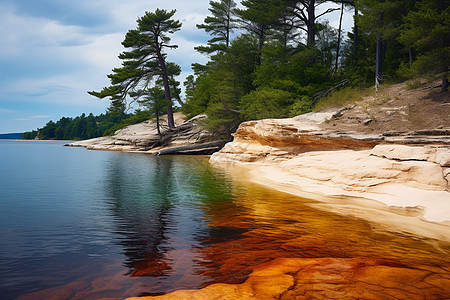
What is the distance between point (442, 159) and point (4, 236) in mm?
11275

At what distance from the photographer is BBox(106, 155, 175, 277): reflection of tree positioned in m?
4.19

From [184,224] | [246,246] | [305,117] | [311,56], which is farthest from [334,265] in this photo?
[311,56]

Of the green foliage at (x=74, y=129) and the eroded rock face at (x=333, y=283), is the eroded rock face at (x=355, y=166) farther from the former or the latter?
the green foliage at (x=74, y=129)

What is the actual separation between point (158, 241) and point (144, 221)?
1.52m

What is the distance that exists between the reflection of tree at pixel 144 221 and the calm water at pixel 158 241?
0.08 ft

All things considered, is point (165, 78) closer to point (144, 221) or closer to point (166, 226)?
point (144, 221)

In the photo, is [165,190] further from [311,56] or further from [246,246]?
[311,56]

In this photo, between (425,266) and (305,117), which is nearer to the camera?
(425,266)

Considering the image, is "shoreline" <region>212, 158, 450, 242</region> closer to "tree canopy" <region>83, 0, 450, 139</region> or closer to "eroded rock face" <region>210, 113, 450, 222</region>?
"eroded rock face" <region>210, 113, 450, 222</region>

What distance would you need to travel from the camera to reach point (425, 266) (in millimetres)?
3922

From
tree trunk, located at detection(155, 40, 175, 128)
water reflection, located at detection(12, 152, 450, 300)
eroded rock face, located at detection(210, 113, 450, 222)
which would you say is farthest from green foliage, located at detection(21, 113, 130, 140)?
water reflection, located at detection(12, 152, 450, 300)

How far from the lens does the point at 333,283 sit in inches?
131

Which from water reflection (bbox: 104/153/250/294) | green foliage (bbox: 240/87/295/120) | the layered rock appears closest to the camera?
water reflection (bbox: 104/153/250/294)

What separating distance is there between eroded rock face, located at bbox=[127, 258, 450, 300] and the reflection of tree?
1.09m
